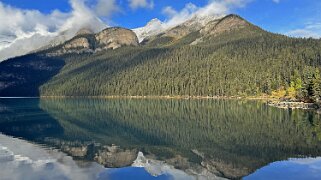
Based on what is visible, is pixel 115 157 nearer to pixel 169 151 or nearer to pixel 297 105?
pixel 169 151

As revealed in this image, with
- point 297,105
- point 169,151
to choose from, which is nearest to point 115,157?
point 169,151

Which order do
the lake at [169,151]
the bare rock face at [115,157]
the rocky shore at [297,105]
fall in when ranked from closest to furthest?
1. the lake at [169,151]
2. the bare rock face at [115,157]
3. the rocky shore at [297,105]

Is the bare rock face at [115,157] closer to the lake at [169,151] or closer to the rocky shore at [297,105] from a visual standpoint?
the lake at [169,151]

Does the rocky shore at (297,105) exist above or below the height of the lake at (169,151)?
above

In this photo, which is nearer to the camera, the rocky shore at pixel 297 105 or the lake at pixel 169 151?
the lake at pixel 169 151

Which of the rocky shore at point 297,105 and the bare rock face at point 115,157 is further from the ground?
the rocky shore at point 297,105

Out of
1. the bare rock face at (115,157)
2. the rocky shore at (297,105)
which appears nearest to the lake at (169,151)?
the bare rock face at (115,157)

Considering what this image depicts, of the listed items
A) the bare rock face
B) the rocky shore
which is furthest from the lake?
the rocky shore

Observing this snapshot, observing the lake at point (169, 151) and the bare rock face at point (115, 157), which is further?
the bare rock face at point (115, 157)

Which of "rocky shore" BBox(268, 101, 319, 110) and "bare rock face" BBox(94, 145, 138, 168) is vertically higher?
"rocky shore" BBox(268, 101, 319, 110)

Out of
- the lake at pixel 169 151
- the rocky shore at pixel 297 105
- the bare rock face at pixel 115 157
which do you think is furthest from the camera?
the rocky shore at pixel 297 105

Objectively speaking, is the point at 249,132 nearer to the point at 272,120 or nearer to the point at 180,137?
the point at 180,137

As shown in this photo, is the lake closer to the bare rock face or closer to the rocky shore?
the bare rock face

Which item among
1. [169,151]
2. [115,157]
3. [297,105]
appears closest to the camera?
[115,157]
